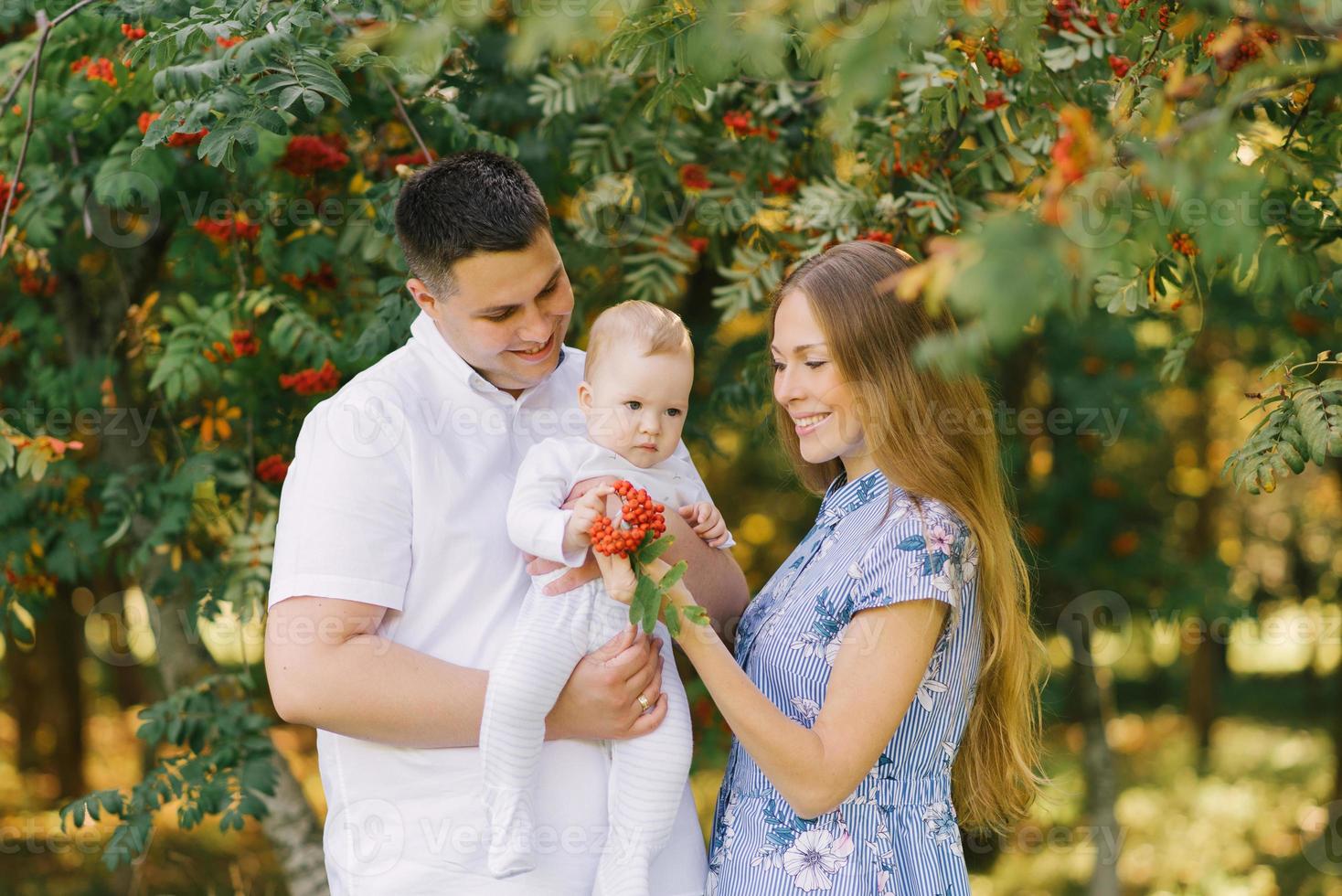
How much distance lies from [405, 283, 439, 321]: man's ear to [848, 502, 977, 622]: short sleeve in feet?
3.21

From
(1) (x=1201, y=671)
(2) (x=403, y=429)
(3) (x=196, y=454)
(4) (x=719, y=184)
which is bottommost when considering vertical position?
(1) (x=1201, y=671)

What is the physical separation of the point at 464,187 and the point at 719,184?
1.46m

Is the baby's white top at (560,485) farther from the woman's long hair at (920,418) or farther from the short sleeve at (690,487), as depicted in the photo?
the woman's long hair at (920,418)

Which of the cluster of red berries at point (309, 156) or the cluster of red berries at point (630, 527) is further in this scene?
the cluster of red berries at point (309, 156)

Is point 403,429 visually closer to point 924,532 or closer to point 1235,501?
point 924,532

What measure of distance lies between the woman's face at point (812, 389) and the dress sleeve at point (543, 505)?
0.46 metres

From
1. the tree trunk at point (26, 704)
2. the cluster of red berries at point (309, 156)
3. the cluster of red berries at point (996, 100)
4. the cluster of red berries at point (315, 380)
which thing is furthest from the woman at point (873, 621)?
the tree trunk at point (26, 704)

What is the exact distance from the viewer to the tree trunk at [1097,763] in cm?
589

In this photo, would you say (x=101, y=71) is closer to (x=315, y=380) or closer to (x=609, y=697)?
(x=315, y=380)

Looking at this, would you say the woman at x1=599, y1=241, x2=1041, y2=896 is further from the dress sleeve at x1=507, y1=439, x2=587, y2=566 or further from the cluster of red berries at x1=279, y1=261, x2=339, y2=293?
the cluster of red berries at x1=279, y1=261, x2=339, y2=293

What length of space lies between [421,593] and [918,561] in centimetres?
91

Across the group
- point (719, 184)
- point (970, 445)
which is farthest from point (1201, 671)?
point (970, 445)

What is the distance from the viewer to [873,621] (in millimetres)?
2170

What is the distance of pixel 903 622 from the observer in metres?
2.15
